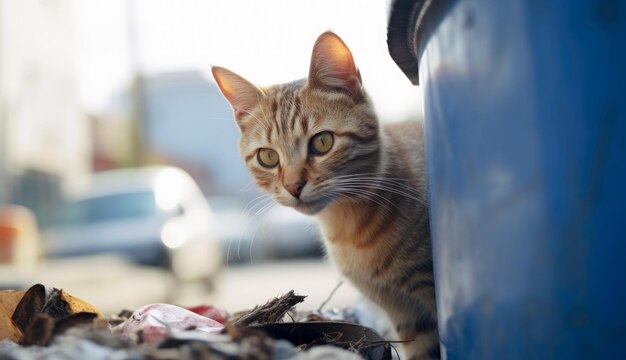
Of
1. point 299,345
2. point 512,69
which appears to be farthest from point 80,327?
point 512,69

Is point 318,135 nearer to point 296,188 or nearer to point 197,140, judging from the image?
point 296,188

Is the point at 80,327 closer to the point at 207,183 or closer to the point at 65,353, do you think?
the point at 65,353

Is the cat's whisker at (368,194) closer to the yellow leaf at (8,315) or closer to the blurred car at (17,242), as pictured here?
the yellow leaf at (8,315)

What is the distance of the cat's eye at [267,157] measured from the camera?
194cm

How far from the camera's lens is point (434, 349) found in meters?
1.78

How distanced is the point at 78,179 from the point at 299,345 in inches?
597

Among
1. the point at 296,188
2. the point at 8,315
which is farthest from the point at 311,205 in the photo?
the point at 8,315

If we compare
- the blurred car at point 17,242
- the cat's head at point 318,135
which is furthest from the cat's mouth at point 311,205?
the blurred car at point 17,242

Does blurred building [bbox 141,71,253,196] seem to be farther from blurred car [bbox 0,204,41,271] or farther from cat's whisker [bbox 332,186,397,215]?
cat's whisker [bbox 332,186,397,215]

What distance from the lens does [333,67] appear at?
6.12 feet

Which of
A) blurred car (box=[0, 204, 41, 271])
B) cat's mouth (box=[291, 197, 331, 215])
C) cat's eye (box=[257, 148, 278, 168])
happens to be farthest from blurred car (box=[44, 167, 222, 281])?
cat's mouth (box=[291, 197, 331, 215])

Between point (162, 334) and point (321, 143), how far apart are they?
86 cm

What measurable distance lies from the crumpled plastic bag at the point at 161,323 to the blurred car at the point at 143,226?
6.27 meters

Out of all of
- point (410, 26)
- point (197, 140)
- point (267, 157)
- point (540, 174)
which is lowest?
point (197, 140)
